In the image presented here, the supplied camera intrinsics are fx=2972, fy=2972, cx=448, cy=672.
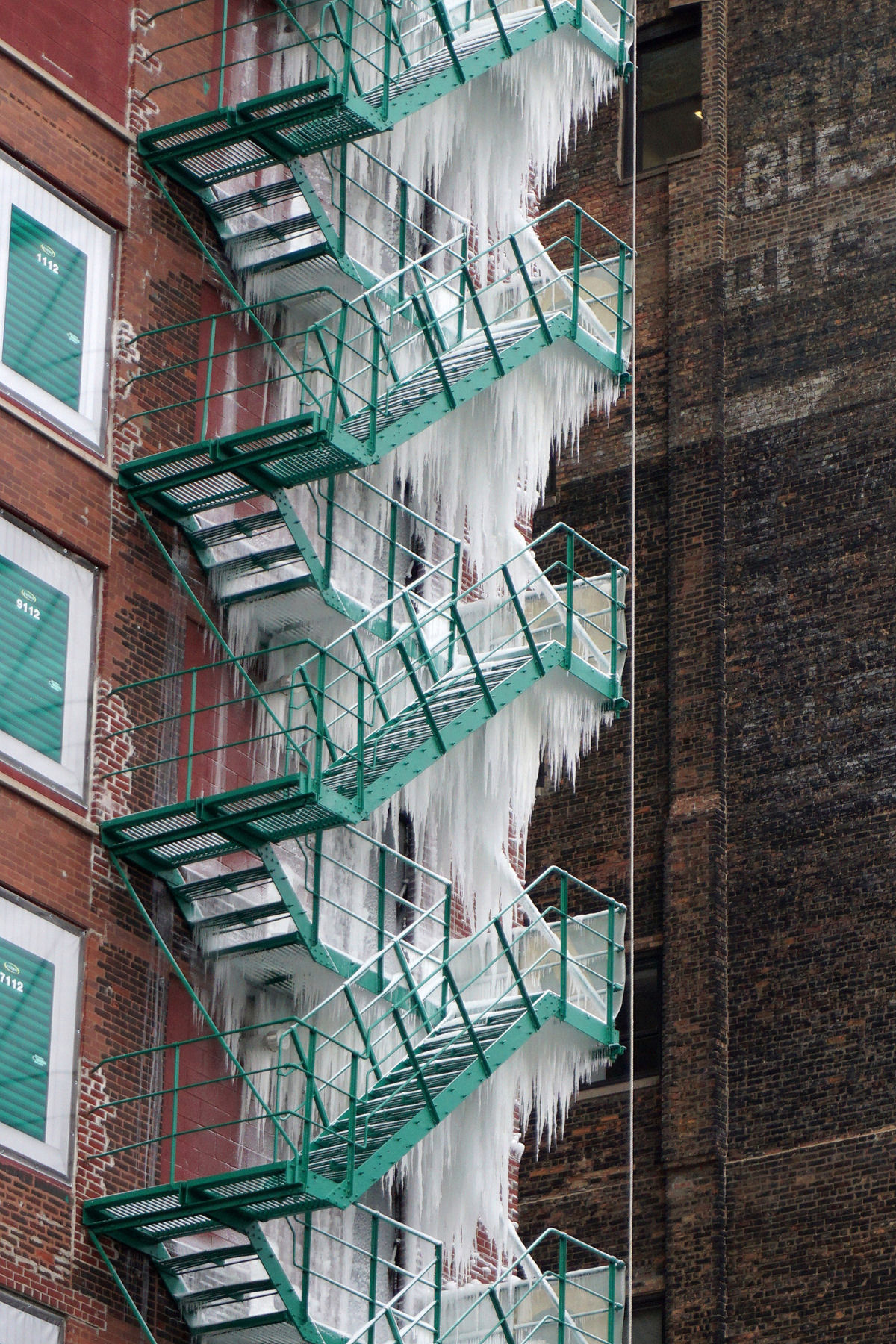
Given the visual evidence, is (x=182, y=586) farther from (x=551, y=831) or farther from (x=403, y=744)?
(x=551, y=831)

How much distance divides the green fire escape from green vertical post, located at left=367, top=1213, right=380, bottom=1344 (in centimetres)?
6

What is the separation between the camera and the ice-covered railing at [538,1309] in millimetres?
24312

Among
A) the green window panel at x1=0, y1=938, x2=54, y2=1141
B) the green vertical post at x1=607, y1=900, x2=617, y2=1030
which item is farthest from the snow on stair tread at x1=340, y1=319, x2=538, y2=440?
the green window panel at x1=0, y1=938, x2=54, y2=1141

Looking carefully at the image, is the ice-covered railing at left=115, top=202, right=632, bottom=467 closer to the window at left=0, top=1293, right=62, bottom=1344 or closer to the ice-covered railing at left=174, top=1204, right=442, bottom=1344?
the ice-covered railing at left=174, top=1204, right=442, bottom=1344

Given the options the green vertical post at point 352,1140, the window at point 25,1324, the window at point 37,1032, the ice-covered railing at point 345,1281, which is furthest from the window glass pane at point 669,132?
the window at point 25,1324

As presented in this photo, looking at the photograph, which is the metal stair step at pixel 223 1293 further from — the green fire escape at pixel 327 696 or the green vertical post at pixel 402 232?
the green vertical post at pixel 402 232

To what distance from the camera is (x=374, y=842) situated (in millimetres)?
25406

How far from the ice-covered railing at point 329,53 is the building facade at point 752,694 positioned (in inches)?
467

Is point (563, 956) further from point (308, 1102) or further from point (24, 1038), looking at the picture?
point (24, 1038)

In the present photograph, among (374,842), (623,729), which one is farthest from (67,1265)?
(623,729)

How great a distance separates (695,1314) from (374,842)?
1374 centimetres

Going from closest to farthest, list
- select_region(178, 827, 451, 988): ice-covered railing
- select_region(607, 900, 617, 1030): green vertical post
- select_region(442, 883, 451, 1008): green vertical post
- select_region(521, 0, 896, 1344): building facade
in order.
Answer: select_region(178, 827, 451, 988): ice-covered railing
select_region(442, 883, 451, 1008): green vertical post
select_region(607, 900, 617, 1030): green vertical post
select_region(521, 0, 896, 1344): building facade

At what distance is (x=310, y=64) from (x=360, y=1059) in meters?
9.76

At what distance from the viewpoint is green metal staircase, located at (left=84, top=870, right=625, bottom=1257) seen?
22562 millimetres
